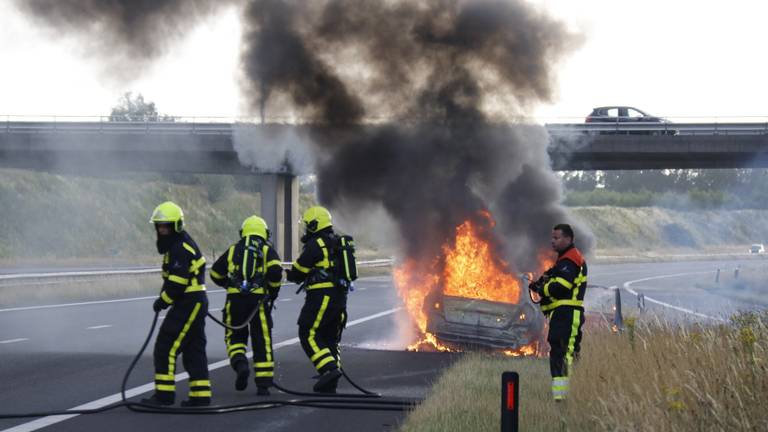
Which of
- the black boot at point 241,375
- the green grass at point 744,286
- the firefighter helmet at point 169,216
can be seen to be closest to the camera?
the firefighter helmet at point 169,216

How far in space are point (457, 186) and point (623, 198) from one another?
80558mm

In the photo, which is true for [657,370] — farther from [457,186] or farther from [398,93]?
[398,93]

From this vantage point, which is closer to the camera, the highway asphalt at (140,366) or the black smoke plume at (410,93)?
the highway asphalt at (140,366)

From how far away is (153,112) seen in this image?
6253 cm

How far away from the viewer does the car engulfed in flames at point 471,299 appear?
14.3 metres

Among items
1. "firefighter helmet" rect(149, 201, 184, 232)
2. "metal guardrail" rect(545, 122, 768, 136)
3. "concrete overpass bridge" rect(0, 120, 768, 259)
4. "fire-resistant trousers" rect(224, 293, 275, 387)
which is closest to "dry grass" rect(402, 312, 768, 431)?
"fire-resistant trousers" rect(224, 293, 275, 387)

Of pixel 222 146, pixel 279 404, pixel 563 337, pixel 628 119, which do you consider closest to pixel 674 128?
pixel 628 119

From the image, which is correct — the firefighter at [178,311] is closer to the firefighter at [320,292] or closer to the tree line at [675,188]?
the firefighter at [320,292]

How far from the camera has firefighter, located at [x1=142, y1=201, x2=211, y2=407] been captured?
9.38 meters

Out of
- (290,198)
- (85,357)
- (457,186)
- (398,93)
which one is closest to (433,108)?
(398,93)

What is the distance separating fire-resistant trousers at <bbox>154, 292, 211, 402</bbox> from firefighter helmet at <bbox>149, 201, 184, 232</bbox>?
2.12 ft

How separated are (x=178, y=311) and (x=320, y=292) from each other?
174 centimetres

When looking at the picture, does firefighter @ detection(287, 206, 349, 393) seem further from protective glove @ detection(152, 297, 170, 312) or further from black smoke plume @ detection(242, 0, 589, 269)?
black smoke plume @ detection(242, 0, 589, 269)

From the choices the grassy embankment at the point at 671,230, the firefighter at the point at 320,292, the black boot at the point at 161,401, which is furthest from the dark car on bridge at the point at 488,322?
the grassy embankment at the point at 671,230
